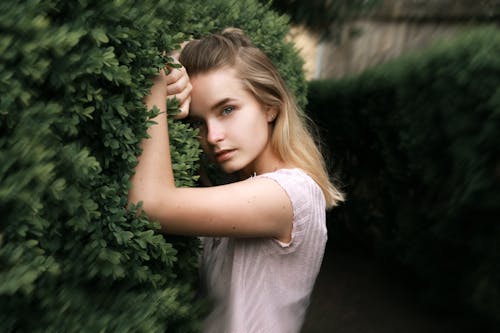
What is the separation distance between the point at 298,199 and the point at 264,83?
0.57 m

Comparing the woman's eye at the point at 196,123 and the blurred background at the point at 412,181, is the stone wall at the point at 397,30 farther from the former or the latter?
the woman's eye at the point at 196,123

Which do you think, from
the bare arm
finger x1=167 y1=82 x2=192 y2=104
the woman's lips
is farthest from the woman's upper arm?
finger x1=167 y1=82 x2=192 y2=104

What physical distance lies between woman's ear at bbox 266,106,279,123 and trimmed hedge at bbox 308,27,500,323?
1523mm

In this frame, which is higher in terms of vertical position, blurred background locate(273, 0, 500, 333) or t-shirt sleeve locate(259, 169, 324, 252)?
t-shirt sleeve locate(259, 169, 324, 252)

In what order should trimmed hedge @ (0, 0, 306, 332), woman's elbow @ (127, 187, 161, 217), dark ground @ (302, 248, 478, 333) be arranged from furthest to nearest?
dark ground @ (302, 248, 478, 333), woman's elbow @ (127, 187, 161, 217), trimmed hedge @ (0, 0, 306, 332)

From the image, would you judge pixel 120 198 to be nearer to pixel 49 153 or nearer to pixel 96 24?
pixel 49 153

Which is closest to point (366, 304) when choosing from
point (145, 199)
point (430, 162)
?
point (430, 162)

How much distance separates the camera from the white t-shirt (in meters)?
2.09

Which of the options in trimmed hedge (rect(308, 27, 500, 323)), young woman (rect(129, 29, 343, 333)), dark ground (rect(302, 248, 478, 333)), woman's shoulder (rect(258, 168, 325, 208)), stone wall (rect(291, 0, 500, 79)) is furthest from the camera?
stone wall (rect(291, 0, 500, 79))

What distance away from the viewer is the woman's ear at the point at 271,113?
2385 mm

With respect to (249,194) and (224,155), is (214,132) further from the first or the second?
(249,194)

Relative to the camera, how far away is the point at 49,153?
1.25 meters

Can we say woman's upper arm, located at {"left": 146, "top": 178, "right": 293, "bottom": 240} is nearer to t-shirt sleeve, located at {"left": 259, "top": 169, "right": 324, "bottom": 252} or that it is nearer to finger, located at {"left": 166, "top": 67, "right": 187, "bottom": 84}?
Answer: t-shirt sleeve, located at {"left": 259, "top": 169, "right": 324, "bottom": 252}

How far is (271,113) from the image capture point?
240cm
